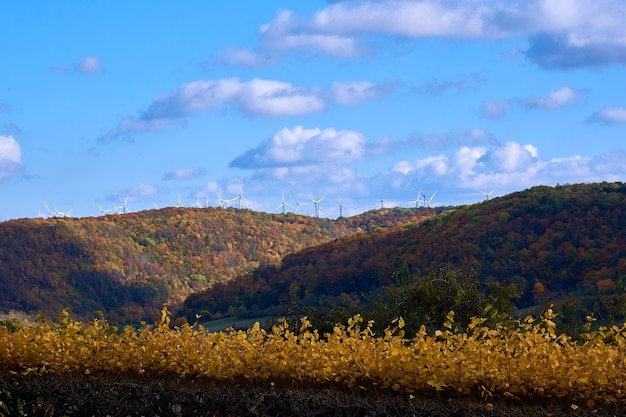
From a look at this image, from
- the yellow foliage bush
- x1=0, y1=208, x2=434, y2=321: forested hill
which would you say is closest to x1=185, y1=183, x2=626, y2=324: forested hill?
x1=0, y1=208, x2=434, y2=321: forested hill

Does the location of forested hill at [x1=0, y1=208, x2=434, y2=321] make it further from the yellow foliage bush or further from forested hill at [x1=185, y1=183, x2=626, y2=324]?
the yellow foliage bush

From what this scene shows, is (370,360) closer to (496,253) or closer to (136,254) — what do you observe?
(496,253)

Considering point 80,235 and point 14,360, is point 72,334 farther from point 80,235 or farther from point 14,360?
point 80,235

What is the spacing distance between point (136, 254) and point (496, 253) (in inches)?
2972

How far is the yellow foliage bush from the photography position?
734 cm

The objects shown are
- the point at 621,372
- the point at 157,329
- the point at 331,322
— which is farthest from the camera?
the point at 331,322

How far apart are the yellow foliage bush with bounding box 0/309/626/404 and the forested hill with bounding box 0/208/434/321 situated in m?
103

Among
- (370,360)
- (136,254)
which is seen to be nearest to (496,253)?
(370,360)

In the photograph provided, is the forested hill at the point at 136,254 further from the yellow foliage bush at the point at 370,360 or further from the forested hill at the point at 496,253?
the yellow foliage bush at the point at 370,360

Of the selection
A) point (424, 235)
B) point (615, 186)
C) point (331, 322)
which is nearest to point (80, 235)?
point (424, 235)

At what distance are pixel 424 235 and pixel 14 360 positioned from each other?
223 ft

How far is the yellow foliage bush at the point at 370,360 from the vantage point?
7340mm

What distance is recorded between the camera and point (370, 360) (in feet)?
26.2

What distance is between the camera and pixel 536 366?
741 cm
